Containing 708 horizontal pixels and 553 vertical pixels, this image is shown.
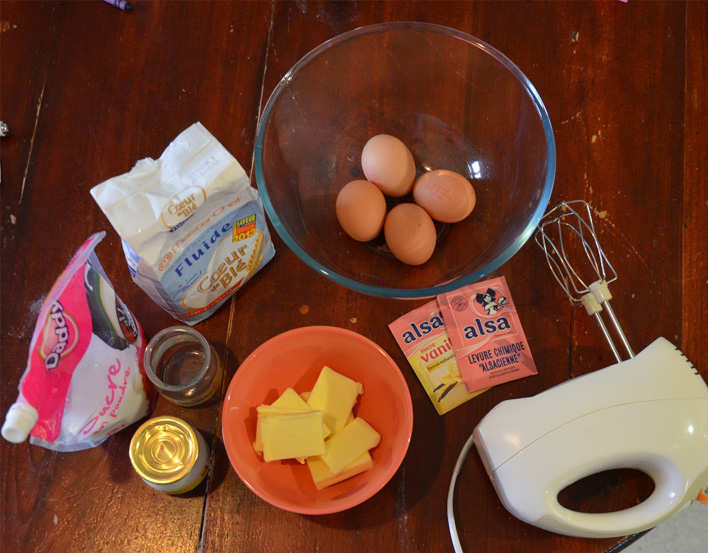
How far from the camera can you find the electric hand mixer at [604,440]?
0.60 meters

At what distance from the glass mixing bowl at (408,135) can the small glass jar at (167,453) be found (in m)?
0.26

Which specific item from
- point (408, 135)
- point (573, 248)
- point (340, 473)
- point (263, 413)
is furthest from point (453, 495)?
point (408, 135)

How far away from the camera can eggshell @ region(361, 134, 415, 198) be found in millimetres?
699

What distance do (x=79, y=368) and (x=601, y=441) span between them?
55 cm

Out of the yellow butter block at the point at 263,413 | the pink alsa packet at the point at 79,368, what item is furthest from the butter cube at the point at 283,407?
the pink alsa packet at the point at 79,368

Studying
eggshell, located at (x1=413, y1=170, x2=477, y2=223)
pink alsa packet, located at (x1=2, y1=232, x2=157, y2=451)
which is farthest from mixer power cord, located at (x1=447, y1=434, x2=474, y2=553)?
pink alsa packet, located at (x1=2, y1=232, x2=157, y2=451)

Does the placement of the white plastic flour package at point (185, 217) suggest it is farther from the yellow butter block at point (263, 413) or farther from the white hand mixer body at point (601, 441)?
the white hand mixer body at point (601, 441)

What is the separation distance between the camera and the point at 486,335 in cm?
72

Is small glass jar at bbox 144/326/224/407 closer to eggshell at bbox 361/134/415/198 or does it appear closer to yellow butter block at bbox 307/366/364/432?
yellow butter block at bbox 307/366/364/432

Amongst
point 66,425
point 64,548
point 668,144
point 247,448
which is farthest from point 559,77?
point 64,548

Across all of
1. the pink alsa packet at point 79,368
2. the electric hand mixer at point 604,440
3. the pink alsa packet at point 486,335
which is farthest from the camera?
the pink alsa packet at point 486,335

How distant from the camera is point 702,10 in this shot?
2.78ft

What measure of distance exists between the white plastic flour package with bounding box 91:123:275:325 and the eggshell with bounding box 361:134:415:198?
0.52 feet

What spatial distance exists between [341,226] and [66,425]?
39 cm
